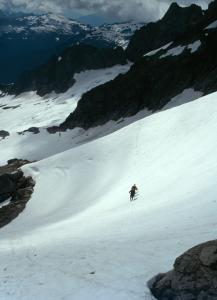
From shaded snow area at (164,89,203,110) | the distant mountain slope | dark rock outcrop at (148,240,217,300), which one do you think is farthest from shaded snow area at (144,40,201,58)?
dark rock outcrop at (148,240,217,300)

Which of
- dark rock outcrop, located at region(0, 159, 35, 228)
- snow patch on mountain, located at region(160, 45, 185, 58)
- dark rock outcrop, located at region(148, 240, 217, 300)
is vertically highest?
snow patch on mountain, located at region(160, 45, 185, 58)

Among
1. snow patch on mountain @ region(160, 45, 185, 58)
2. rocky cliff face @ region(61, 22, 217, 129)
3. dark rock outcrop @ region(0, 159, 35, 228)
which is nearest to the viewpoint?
dark rock outcrop @ region(0, 159, 35, 228)

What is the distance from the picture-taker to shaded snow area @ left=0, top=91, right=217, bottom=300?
17.8 meters

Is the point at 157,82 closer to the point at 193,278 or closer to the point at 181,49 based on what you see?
the point at 181,49

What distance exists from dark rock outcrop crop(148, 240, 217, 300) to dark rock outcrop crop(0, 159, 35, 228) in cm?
3616

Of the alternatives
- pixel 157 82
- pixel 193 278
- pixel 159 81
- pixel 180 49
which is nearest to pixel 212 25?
pixel 180 49

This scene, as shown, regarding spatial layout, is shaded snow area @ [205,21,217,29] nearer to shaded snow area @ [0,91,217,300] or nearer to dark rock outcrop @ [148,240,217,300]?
shaded snow area @ [0,91,217,300]

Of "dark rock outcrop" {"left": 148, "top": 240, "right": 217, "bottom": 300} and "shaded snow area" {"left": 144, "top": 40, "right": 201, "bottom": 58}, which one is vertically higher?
"shaded snow area" {"left": 144, "top": 40, "right": 201, "bottom": 58}

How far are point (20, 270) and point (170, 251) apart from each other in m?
7.58

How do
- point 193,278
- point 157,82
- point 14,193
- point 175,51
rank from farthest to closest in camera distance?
point 175,51, point 157,82, point 14,193, point 193,278

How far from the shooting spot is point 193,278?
1356cm

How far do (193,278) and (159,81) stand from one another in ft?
311

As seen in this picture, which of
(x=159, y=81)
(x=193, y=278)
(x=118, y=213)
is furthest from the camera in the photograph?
(x=159, y=81)

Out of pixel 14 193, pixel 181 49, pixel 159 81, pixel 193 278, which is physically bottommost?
pixel 14 193
